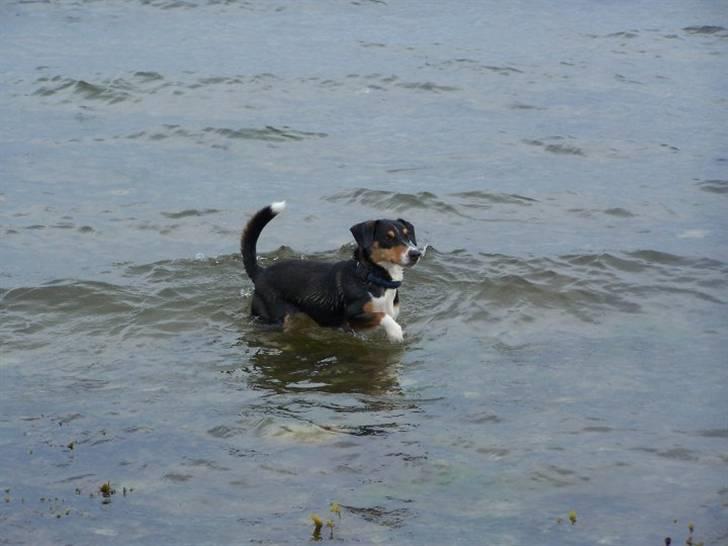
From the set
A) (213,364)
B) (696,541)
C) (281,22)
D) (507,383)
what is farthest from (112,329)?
(281,22)

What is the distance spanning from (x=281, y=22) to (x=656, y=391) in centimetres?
1526

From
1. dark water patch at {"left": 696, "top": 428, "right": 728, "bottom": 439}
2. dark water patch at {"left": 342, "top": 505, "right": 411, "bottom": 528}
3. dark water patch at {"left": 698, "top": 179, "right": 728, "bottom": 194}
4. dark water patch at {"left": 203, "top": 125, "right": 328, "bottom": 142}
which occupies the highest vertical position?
dark water patch at {"left": 698, "top": 179, "right": 728, "bottom": 194}

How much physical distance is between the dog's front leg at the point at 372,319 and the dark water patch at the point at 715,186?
5.56 metres

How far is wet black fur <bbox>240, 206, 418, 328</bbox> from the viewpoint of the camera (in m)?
8.94

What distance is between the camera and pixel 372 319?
8992mm

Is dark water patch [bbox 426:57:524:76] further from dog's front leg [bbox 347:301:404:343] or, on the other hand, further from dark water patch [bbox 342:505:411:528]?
dark water patch [bbox 342:505:411:528]

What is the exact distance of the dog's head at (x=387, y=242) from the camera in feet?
28.9

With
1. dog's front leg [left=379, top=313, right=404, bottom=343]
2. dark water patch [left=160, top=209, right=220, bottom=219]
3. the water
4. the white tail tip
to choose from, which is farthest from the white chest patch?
dark water patch [left=160, top=209, right=220, bottom=219]

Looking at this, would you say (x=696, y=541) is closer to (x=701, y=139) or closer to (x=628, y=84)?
(x=701, y=139)

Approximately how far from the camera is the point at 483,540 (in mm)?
5930

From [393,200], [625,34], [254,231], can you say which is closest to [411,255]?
[254,231]

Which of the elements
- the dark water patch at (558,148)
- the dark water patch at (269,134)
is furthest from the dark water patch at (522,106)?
the dark water patch at (269,134)

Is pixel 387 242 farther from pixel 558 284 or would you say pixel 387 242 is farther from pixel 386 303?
pixel 558 284

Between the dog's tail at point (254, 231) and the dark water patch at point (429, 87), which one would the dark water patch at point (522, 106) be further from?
the dog's tail at point (254, 231)
